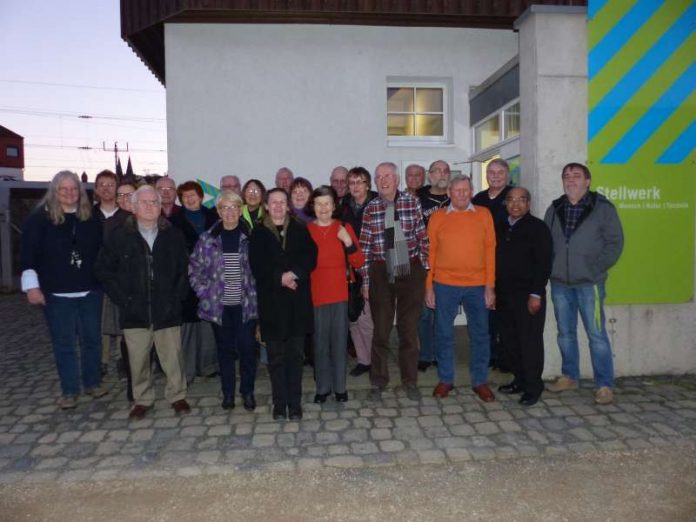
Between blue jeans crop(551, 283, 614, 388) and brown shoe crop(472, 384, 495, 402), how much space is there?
0.87 metres

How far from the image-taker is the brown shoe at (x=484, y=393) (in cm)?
486

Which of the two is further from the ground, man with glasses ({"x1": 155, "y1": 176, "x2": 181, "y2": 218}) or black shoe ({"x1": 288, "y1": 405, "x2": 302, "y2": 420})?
man with glasses ({"x1": 155, "y1": 176, "x2": 181, "y2": 218})

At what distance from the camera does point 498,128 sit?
746 centimetres

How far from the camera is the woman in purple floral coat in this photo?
4605 millimetres

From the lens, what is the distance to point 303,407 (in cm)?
481

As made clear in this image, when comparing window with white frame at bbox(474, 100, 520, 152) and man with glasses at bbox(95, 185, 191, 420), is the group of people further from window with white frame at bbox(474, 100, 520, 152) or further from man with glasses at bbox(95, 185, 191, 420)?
window with white frame at bbox(474, 100, 520, 152)

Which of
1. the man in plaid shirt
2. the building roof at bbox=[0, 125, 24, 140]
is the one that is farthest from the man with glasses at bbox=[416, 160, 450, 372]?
the building roof at bbox=[0, 125, 24, 140]

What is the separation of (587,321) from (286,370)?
2.72 metres

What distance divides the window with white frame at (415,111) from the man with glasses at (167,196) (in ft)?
13.7

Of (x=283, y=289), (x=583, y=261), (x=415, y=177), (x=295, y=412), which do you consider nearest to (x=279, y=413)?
(x=295, y=412)

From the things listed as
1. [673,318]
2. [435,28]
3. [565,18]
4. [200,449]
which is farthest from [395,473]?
[435,28]

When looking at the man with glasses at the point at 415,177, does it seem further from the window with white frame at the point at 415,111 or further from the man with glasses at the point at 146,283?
the window with white frame at the point at 415,111

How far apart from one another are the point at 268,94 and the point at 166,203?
3483 millimetres

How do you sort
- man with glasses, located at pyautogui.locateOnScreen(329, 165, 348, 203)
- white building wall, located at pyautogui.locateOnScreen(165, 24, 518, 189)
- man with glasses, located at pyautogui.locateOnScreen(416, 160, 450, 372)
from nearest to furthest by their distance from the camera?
man with glasses, located at pyautogui.locateOnScreen(416, 160, 450, 372), man with glasses, located at pyautogui.locateOnScreen(329, 165, 348, 203), white building wall, located at pyautogui.locateOnScreen(165, 24, 518, 189)
